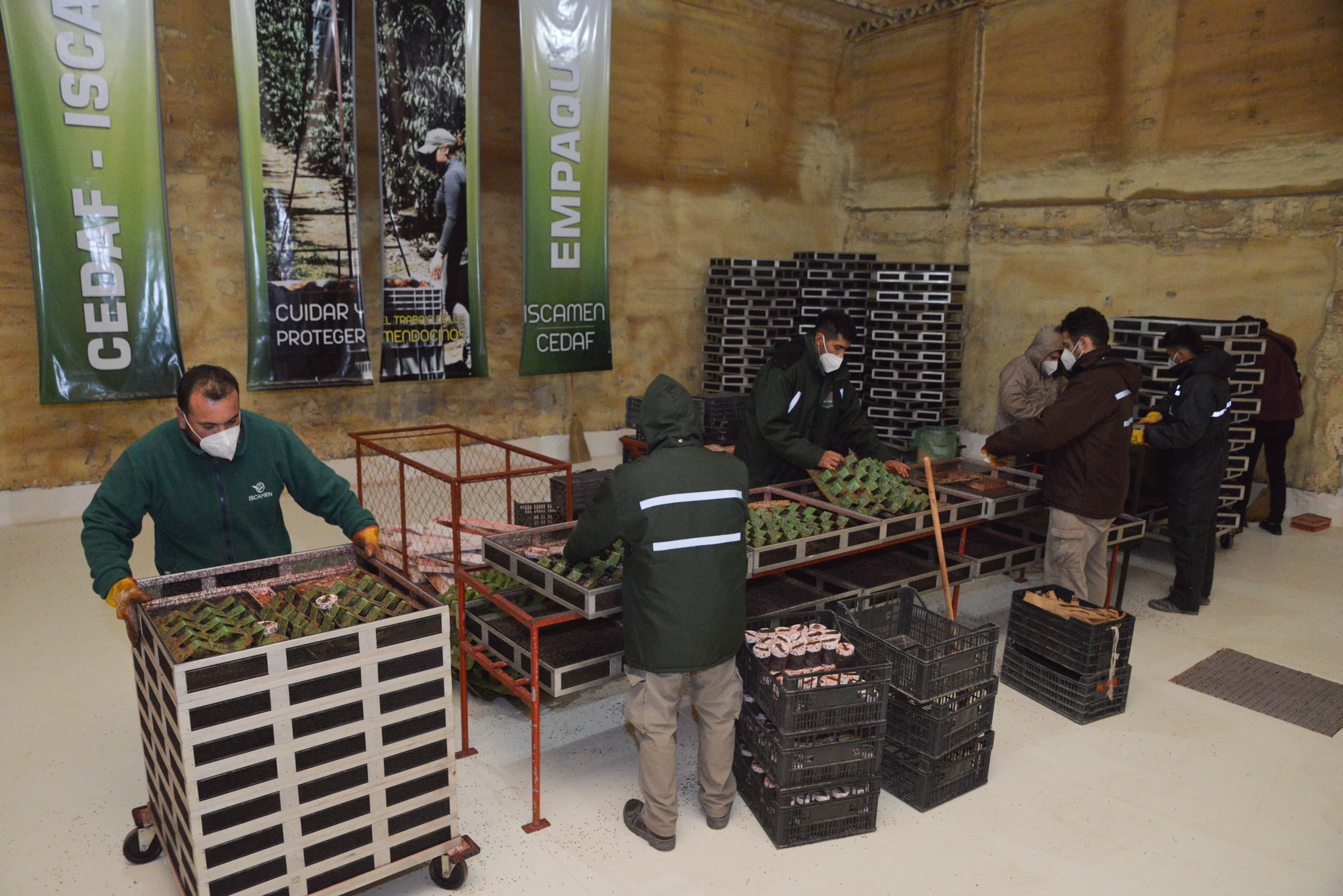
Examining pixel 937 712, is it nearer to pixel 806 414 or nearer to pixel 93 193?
pixel 806 414

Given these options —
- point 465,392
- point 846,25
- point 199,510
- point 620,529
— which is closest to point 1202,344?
point 620,529

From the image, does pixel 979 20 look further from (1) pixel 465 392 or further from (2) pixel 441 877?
(2) pixel 441 877

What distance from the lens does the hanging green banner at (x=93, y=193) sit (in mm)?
6781

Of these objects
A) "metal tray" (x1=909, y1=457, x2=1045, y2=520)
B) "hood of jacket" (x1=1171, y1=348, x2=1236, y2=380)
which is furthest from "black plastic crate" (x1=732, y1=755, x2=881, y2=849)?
"hood of jacket" (x1=1171, y1=348, x2=1236, y2=380)

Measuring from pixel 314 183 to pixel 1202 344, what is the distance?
758 cm

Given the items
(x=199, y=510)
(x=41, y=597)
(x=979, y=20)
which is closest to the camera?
(x=199, y=510)

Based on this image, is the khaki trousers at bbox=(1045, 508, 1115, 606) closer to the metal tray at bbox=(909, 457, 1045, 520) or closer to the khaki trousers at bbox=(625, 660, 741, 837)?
the metal tray at bbox=(909, 457, 1045, 520)

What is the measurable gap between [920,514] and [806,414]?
104 centimetres

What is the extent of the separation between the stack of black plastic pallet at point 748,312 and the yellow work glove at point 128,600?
28.8 ft

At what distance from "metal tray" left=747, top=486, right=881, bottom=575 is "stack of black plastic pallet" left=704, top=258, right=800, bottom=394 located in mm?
6242

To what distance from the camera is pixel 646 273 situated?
1141cm

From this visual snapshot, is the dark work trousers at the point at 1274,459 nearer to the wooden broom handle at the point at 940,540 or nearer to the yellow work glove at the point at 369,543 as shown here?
the wooden broom handle at the point at 940,540

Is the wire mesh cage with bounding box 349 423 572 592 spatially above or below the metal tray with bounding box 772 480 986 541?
below

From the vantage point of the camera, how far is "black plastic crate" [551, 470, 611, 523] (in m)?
6.50
